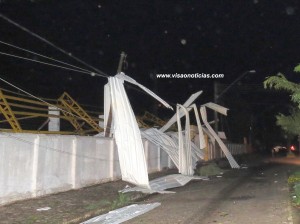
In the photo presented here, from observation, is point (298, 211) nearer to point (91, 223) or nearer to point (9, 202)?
point (91, 223)

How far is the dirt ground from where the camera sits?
8.54 metres

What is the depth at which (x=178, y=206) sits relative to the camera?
1031 cm

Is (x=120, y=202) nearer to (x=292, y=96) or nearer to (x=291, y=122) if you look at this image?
(x=292, y=96)

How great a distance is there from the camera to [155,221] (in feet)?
27.9

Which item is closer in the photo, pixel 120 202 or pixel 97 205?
pixel 97 205

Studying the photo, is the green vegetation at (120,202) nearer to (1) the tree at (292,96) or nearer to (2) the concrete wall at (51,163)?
(2) the concrete wall at (51,163)

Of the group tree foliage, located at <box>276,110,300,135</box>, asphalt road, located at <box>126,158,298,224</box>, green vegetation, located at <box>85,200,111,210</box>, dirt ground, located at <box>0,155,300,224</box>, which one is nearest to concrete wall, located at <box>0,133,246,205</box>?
dirt ground, located at <box>0,155,300,224</box>

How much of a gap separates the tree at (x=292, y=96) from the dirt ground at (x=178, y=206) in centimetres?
205

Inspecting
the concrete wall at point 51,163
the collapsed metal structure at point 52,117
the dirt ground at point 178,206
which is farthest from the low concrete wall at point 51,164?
the collapsed metal structure at point 52,117

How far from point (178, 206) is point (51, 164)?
12.8 ft

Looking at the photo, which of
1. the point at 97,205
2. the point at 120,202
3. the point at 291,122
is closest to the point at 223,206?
the point at 120,202

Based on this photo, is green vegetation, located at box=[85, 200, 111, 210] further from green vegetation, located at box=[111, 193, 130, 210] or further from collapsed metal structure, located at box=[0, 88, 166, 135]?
collapsed metal structure, located at box=[0, 88, 166, 135]

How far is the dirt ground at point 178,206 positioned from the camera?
28.0ft

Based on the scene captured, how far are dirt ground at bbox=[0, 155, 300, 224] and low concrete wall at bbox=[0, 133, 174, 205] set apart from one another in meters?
0.34
